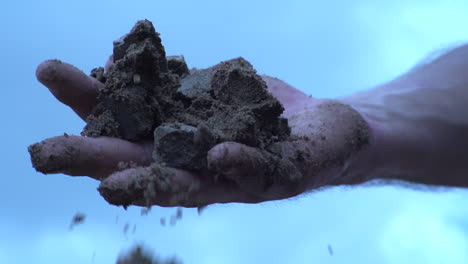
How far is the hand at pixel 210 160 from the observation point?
3.12ft

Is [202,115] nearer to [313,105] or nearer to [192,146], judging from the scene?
[192,146]

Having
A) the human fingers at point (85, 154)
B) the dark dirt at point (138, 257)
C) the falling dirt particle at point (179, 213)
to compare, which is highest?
the human fingers at point (85, 154)

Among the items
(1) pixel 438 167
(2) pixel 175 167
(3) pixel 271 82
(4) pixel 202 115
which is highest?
(3) pixel 271 82

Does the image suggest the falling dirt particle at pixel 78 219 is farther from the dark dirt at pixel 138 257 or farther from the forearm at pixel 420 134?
the forearm at pixel 420 134

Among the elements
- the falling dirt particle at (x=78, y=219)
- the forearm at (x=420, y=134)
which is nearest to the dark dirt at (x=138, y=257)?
the falling dirt particle at (x=78, y=219)

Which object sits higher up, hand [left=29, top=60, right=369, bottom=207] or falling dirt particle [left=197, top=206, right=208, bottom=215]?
hand [left=29, top=60, right=369, bottom=207]

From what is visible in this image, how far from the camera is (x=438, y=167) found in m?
1.51

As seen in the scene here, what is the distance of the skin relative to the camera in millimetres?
1009

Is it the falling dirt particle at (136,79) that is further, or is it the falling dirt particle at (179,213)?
the falling dirt particle at (136,79)

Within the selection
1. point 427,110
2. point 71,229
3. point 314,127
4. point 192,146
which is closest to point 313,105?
point 314,127

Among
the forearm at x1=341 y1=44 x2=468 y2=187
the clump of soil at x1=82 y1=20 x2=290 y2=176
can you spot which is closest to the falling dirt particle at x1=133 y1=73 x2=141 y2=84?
the clump of soil at x1=82 y1=20 x2=290 y2=176

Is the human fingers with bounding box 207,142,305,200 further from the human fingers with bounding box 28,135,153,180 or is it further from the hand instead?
the human fingers with bounding box 28,135,153,180

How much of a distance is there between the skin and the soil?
0.05 m

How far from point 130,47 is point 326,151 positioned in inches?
23.3
